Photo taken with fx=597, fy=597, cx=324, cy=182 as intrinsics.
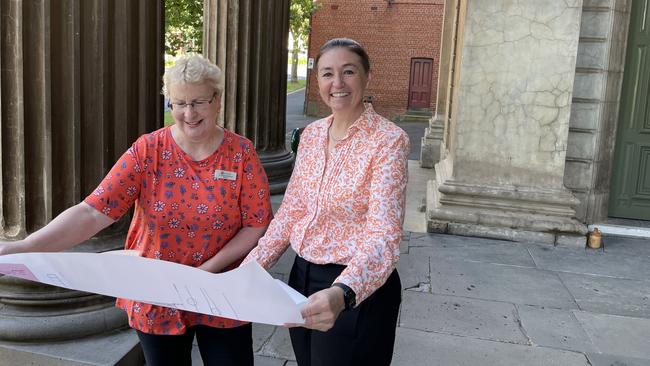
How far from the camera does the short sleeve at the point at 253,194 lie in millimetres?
2350

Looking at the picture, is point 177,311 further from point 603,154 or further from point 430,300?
point 603,154

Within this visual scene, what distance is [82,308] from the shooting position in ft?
11.3

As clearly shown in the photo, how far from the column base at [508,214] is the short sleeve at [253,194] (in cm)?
481

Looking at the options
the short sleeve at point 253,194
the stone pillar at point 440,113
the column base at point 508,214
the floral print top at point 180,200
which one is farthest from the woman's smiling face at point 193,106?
the stone pillar at point 440,113

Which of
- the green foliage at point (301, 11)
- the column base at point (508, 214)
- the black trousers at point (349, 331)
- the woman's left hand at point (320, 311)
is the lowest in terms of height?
the column base at point (508, 214)

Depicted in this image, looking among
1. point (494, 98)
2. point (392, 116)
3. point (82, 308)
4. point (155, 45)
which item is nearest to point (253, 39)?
point (494, 98)

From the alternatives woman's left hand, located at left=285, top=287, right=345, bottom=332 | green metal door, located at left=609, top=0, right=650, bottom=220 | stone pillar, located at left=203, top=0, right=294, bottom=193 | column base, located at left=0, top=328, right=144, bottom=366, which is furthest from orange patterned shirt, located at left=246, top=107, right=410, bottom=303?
green metal door, located at left=609, top=0, right=650, bottom=220

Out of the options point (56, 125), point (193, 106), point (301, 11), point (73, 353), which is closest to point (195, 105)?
point (193, 106)

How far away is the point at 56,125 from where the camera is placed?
3307 mm

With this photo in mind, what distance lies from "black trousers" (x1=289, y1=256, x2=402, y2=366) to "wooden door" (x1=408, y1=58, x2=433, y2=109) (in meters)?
28.3

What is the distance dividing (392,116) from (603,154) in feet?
74.6

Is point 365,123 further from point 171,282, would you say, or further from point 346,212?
point 171,282

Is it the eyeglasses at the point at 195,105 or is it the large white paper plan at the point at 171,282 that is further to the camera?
the eyeglasses at the point at 195,105

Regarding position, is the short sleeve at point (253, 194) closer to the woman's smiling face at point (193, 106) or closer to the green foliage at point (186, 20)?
the woman's smiling face at point (193, 106)
